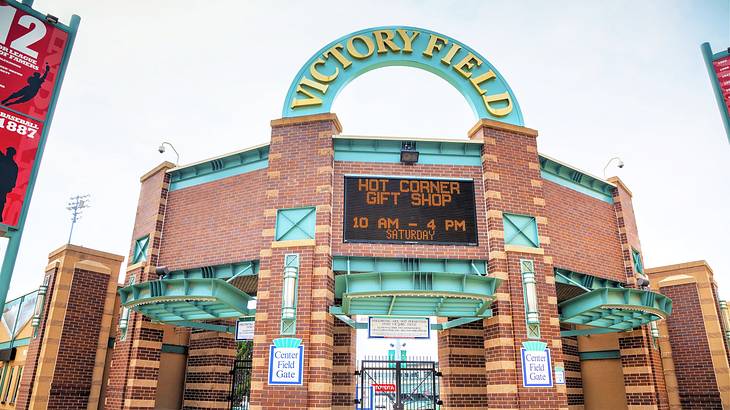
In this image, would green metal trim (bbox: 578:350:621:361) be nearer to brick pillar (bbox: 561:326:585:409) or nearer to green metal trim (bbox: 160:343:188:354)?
brick pillar (bbox: 561:326:585:409)

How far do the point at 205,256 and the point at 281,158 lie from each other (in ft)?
13.9

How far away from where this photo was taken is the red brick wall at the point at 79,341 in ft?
61.1

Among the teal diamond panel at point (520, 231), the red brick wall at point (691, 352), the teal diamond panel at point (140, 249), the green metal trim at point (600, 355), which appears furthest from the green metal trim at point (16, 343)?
the red brick wall at point (691, 352)

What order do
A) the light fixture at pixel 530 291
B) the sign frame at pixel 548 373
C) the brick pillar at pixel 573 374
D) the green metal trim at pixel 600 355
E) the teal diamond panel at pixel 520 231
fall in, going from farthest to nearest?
the brick pillar at pixel 573 374, the green metal trim at pixel 600 355, the teal diamond panel at pixel 520 231, the light fixture at pixel 530 291, the sign frame at pixel 548 373

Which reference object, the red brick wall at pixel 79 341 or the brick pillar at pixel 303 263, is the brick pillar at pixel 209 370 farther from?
the brick pillar at pixel 303 263

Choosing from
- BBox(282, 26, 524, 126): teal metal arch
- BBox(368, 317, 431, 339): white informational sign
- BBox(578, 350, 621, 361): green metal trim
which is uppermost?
BBox(282, 26, 524, 126): teal metal arch

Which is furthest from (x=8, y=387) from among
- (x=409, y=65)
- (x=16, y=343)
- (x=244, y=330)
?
(x=409, y=65)

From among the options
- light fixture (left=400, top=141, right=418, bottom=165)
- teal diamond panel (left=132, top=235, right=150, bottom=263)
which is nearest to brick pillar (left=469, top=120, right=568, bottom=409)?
Result: light fixture (left=400, top=141, right=418, bottom=165)

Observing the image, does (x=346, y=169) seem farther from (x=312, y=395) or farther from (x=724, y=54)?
(x=724, y=54)

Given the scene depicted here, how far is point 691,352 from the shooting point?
20500 mm

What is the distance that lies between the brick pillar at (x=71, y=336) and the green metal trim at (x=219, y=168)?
530 cm

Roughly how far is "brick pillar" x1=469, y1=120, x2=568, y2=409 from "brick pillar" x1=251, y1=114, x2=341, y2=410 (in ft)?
15.3

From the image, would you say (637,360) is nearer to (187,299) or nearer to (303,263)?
(303,263)

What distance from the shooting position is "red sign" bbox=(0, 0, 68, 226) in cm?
802
